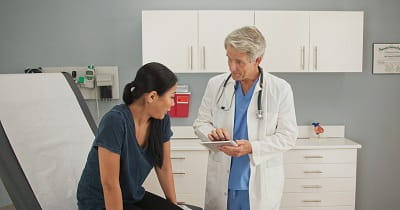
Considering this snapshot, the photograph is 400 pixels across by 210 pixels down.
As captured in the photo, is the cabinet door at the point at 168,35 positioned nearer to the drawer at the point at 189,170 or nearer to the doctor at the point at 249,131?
the drawer at the point at 189,170

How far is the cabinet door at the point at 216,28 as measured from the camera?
3.05 meters

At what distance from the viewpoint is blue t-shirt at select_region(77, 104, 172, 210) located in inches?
61.0

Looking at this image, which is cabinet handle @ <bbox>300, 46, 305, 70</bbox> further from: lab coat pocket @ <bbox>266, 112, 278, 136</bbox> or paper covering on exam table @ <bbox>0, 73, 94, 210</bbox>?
paper covering on exam table @ <bbox>0, 73, 94, 210</bbox>

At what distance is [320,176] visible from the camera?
309 cm

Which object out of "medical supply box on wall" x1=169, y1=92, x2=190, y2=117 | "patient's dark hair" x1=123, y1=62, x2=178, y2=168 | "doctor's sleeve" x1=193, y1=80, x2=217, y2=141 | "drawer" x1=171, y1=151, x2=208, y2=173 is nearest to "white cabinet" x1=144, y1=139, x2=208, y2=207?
"drawer" x1=171, y1=151, x2=208, y2=173

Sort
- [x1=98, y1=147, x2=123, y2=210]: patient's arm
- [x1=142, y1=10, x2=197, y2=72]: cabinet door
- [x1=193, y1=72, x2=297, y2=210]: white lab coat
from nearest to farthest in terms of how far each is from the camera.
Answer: [x1=98, y1=147, x2=123, y2=210]: patient's arm → [x1=193, y1=72, x2=297, y2=210]: white lab coat → [x1=142, y1=10, x2=197, y2=72]: cabinet door

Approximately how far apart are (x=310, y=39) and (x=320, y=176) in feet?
3.48

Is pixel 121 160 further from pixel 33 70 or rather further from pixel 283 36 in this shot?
pixel 33 70

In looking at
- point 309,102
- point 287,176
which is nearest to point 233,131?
point 287,176

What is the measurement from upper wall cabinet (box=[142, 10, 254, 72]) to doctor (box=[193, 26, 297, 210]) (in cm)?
104

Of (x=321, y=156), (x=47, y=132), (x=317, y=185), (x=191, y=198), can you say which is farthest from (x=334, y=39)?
(x=47, y=132)

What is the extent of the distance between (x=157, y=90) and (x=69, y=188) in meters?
0.74

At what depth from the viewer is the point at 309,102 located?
3.49m

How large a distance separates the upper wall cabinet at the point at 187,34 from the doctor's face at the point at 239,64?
1.16 metres
